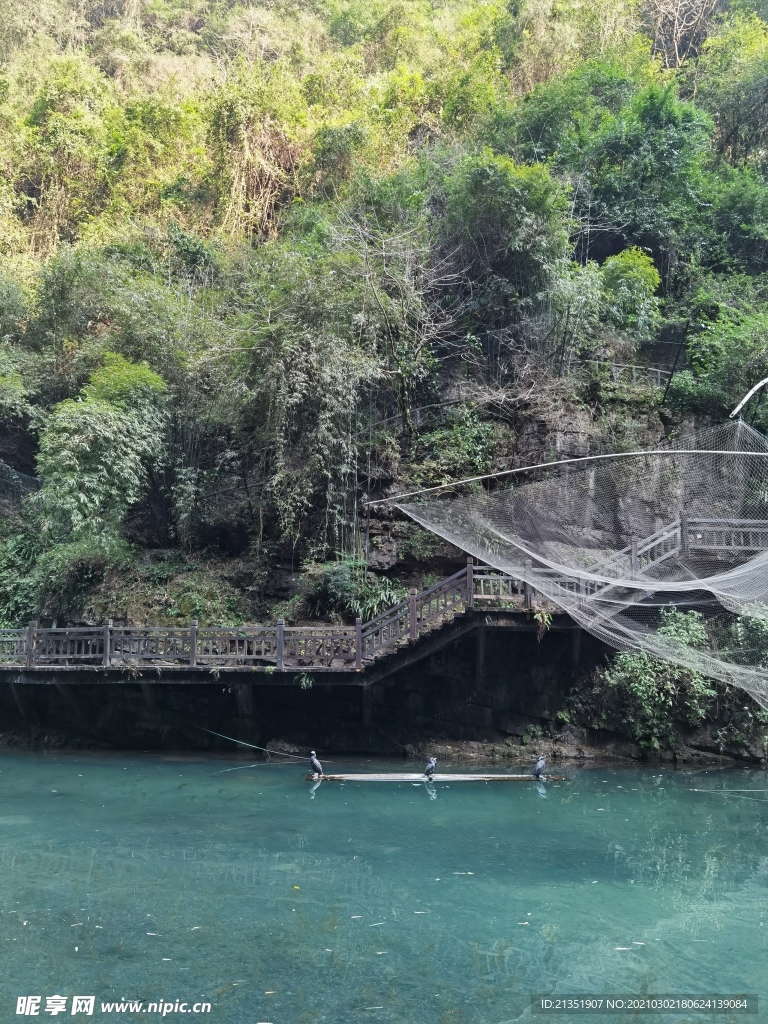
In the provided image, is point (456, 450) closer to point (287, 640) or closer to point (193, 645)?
point (287, 640)

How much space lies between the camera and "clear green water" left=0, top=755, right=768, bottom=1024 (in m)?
5.32

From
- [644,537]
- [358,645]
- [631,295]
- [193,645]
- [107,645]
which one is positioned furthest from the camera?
[631,295]

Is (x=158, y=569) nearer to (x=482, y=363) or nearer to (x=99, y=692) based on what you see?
(x=99, y=692)

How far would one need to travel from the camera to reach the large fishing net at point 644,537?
30.2ft

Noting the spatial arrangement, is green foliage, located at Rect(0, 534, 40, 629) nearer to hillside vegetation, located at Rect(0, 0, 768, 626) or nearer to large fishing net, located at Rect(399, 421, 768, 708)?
hillside vegetation, located at Rect(0, 0, 768, 626)

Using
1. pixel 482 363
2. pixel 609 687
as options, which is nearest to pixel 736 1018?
pixel 609 687

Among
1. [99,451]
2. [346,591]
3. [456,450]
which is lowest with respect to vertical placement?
[346,591]

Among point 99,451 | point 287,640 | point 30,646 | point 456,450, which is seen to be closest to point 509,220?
point 456,450

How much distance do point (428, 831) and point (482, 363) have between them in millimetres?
9152

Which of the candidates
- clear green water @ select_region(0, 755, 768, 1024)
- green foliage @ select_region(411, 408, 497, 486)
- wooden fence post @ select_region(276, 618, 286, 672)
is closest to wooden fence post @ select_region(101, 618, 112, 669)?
clear green water @ select_region(0, 755, 768, 1024)

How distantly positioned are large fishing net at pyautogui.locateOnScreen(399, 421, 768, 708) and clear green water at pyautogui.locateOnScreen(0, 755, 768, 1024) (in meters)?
2.24

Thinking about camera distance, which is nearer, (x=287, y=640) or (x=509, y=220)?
(x=287, y=640)

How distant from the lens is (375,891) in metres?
7.09

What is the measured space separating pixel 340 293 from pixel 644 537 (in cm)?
677
